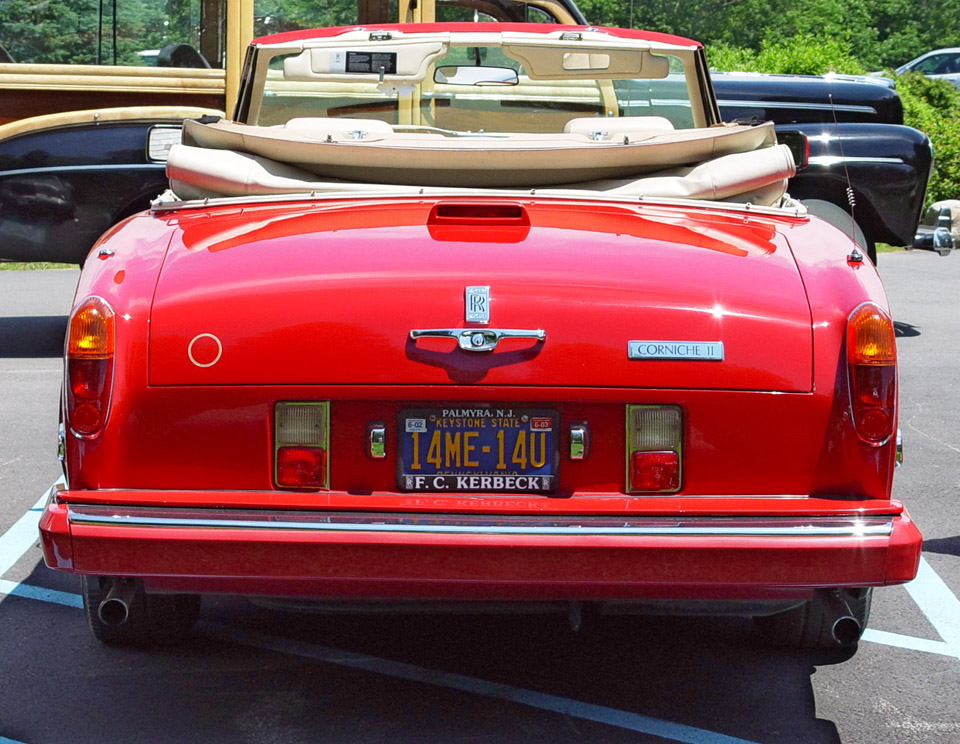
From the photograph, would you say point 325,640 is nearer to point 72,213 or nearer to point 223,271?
point 223,271

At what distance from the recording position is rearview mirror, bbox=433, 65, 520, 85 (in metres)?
5.56

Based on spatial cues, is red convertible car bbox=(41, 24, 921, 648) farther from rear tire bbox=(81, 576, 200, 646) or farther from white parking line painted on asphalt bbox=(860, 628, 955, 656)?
white parking line painted on asphalt bbox=(860, 628, 955, 656)

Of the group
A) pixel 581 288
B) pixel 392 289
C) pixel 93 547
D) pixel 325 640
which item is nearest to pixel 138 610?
pixel 325 640

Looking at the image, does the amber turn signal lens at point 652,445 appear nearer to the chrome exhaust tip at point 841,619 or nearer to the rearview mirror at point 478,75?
the chrome exhaust tip at point 841,619

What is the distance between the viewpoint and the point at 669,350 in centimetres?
300

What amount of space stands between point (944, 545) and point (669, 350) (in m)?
→ 2.50

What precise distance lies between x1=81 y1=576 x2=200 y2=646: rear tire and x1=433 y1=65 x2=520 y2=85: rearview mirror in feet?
8.70

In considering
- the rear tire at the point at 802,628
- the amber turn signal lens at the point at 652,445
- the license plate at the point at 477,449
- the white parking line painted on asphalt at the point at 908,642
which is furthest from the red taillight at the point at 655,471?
the white parking line painted on asphalt at the point at 908,642

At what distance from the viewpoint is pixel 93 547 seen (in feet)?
9.74

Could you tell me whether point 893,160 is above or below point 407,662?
above

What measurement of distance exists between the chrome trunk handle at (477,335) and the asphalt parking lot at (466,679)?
3.23 ft

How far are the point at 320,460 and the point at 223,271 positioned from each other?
495 mm

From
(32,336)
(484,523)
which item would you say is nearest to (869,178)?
(32,336)

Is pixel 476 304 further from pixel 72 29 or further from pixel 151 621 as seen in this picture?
pixel 72 29
